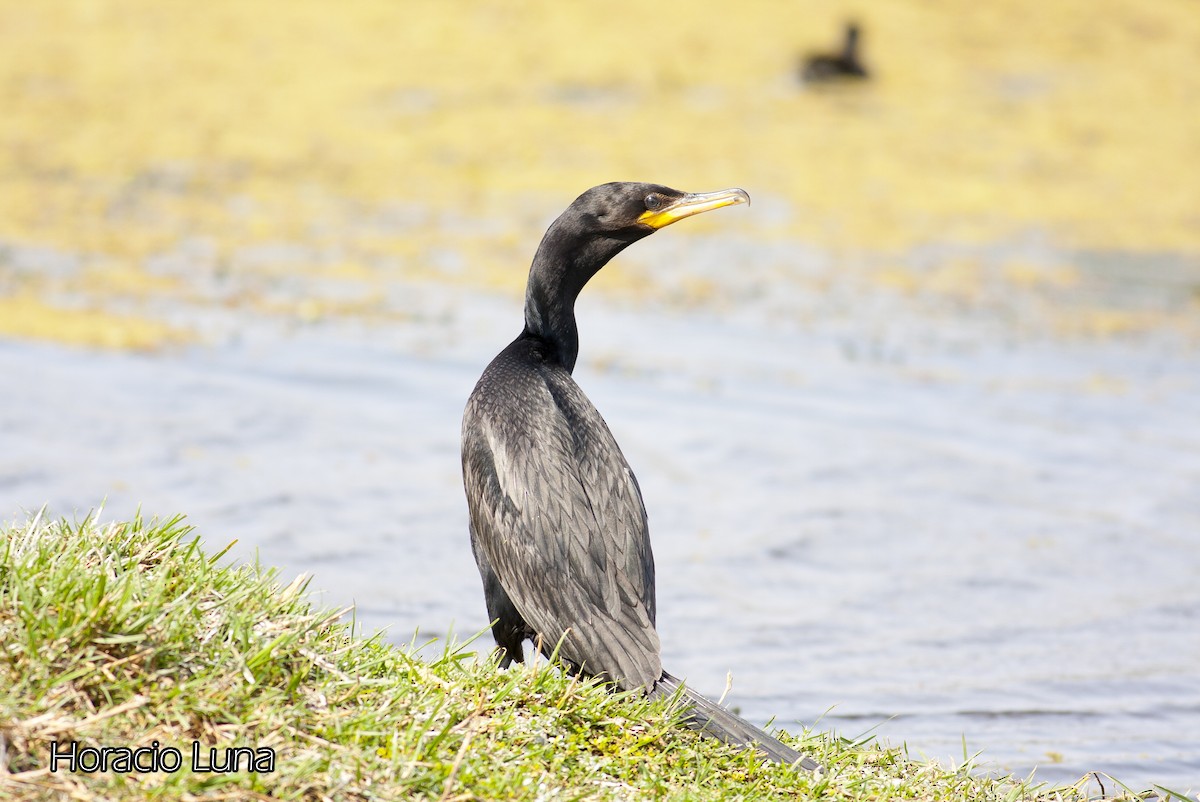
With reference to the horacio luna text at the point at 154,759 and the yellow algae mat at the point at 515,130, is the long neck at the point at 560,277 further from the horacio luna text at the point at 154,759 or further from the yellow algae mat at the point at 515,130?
the yellow algae mat at the point at 515,130

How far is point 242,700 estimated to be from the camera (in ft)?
10.8

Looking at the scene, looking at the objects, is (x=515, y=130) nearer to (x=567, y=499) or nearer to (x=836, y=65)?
(x=836, y=65)

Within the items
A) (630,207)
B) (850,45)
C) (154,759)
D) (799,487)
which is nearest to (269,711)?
(154,759)

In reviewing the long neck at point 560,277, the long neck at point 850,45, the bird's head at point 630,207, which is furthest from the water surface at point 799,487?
the long neck at point 850,45

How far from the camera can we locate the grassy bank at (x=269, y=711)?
10.2ft

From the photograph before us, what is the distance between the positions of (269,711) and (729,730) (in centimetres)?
122

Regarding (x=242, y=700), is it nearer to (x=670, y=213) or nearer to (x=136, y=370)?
(x=670, y=213)

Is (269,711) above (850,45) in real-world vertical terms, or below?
below

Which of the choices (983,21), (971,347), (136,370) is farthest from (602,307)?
(983,21)

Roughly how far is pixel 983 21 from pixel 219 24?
12.5m

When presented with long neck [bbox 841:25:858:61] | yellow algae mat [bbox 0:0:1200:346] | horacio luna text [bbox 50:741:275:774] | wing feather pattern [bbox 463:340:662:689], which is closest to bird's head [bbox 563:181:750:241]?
wing feather pattern [bbox 463:340:662:689]

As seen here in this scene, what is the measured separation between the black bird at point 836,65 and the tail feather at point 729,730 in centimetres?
1853

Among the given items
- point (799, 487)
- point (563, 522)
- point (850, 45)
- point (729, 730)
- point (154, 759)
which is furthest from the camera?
point (850, 45)

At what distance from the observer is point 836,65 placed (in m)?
21.2
